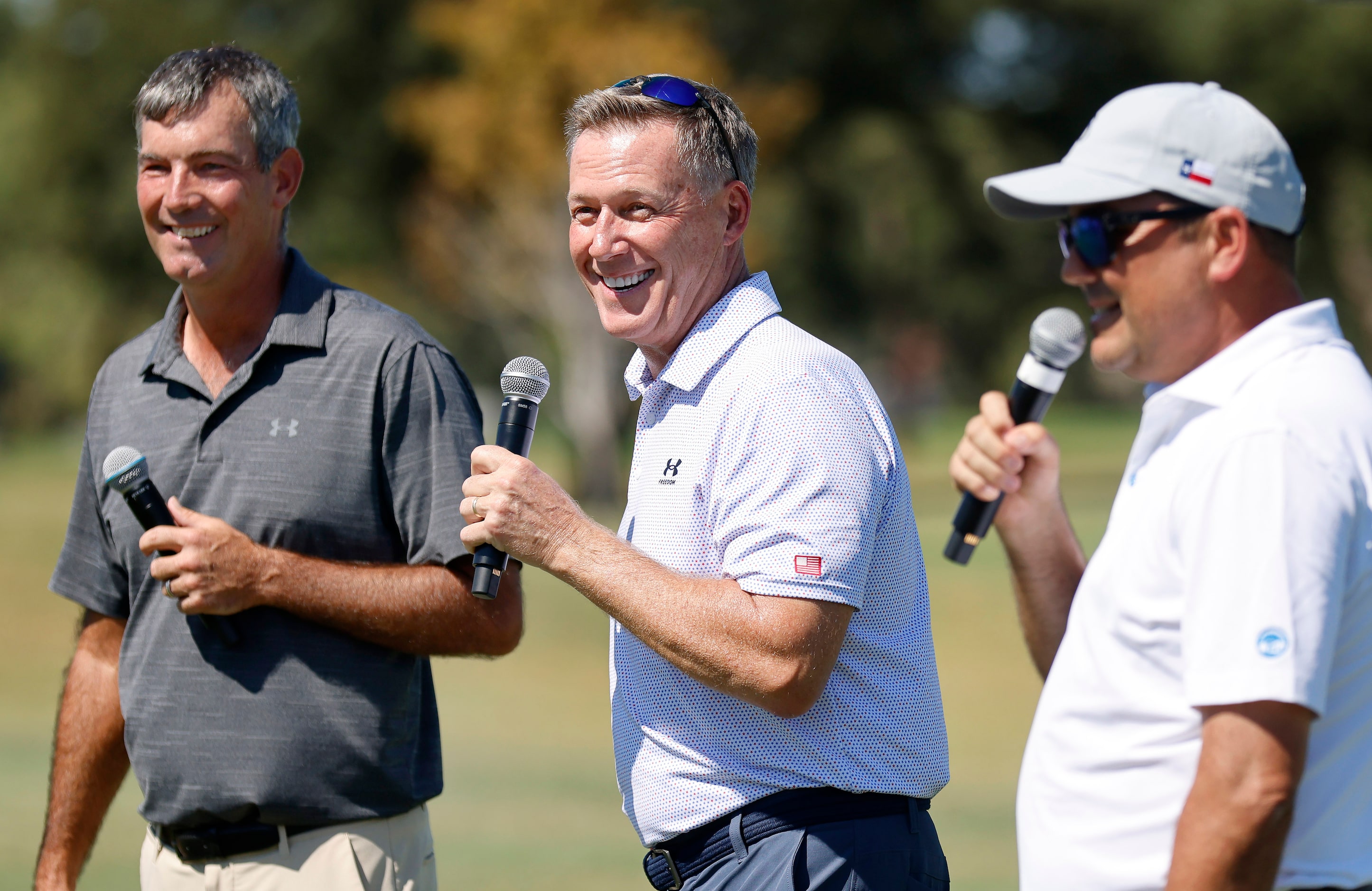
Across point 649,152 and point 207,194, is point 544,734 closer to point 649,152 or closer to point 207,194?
point 207,194

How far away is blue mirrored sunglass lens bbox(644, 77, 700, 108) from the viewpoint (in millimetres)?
3023

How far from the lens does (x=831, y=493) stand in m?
2.66

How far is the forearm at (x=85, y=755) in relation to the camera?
370 centimetres

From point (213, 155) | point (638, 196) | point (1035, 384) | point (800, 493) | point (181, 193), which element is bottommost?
point (800, 493)

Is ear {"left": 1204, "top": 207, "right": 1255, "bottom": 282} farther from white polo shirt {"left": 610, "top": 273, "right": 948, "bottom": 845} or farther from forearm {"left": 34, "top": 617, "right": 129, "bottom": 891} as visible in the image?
forearm {"left": 34, "top": 617, "right": 129, "bottom": 891}

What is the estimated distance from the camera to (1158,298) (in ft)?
7.88

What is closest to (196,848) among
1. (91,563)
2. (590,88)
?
(91,563)

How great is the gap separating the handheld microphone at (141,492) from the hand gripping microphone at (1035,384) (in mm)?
1691

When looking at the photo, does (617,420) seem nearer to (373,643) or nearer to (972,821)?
(972,821)

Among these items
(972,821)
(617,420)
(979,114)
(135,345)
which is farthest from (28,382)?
(135,345)

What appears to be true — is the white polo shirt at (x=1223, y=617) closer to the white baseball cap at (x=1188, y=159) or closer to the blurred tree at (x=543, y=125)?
the white baseball cap at (x=1188, y=159)

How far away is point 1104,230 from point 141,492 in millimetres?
2174

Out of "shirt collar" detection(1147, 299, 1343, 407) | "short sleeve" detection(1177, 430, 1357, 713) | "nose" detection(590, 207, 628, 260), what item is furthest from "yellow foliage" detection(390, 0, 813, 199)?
"short sleeve" detection(1177, 430, 1357, 713)

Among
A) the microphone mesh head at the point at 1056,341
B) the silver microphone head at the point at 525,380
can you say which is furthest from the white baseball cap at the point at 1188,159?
the silver microphone head at the point at 525,380
